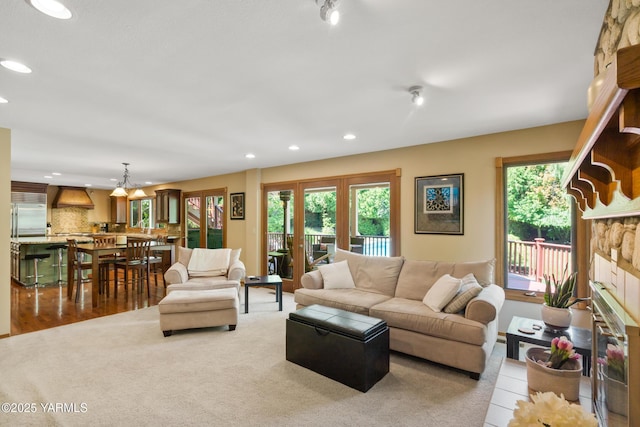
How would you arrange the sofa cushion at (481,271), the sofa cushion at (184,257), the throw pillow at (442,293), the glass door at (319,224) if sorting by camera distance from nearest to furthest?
1. the throw pillow at (442,293)
2. the sofa cushion at (481,271)
3. the sofa cushion at (184,257)
4. the glass door at (319,224)

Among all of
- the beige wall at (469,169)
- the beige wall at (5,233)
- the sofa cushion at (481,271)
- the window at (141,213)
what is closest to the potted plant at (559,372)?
the sofa cushion at (481,271)

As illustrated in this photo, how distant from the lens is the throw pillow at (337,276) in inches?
159

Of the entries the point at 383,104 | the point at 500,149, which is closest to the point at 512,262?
the point at 500,149

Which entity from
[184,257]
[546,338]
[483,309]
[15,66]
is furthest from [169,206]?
[546,338]

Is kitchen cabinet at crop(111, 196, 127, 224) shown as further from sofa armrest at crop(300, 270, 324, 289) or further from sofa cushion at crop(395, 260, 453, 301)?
sofa cushion at crop(395, 260, 453, 301)

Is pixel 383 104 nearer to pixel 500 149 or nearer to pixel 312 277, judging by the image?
pixel 500 149

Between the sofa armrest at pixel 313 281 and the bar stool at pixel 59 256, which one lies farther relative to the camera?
the bar stool at pixel 59 256

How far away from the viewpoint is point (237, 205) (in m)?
6.78

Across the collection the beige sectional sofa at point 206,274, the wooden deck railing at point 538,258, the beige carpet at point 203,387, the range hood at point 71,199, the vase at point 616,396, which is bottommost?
the beige carpet at point 203,387

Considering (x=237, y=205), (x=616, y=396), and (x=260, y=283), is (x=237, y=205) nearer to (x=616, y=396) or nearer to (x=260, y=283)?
(x=260, y=283)

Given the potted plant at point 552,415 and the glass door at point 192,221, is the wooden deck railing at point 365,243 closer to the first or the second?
the glass door at point 192,221

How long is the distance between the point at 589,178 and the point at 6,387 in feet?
13.7

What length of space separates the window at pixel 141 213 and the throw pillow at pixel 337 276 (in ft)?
24.0

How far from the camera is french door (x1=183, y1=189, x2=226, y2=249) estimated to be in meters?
7.26
